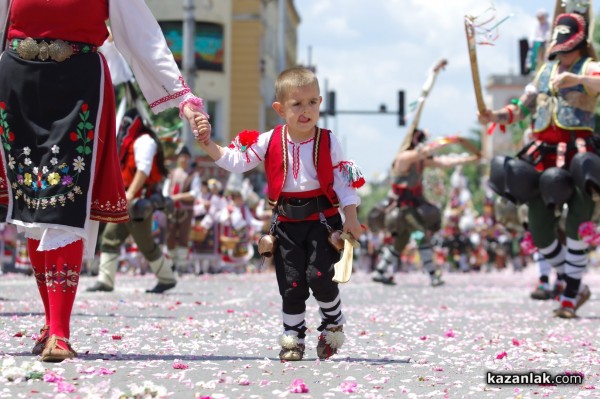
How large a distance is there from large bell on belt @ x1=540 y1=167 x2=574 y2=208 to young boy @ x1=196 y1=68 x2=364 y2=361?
397 centimetres

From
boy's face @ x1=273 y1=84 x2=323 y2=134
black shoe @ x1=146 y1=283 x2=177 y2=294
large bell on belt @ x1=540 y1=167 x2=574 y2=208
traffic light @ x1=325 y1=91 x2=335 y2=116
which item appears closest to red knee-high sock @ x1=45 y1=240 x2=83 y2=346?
boy's face @ x1=273 y1=84 x2=323 y2=134

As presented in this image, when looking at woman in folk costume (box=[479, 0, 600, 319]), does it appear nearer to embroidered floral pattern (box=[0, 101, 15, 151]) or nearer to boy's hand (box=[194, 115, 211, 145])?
boy's hand (box=[194, 115, 211, 145])

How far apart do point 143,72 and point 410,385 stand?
7.26 ft

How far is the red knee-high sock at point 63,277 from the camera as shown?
20.2ft

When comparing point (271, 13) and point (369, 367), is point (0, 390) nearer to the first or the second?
point (369, 367)

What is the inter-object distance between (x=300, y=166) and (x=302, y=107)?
317 mm

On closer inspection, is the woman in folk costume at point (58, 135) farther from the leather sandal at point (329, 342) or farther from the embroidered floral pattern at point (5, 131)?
the leather sandal at point (329, 342)

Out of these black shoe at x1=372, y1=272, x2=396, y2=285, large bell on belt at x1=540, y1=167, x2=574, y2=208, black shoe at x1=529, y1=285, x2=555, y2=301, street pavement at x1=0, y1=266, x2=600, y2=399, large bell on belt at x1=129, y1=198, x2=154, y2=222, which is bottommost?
black shoe at x1=372, y1=272, x2=396, y2=285

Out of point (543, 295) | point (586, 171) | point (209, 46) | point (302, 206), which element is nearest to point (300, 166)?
point (302, 206)

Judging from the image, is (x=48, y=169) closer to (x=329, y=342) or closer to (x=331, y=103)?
(x=329, y=342)

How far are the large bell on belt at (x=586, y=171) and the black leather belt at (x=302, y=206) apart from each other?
3998 mm

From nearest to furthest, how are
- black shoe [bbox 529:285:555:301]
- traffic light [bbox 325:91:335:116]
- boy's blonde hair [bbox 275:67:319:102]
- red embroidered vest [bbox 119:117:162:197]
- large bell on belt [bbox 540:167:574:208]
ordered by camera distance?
boy's blonde hair [bbox 275:67:319:102] < large bell on belt [bbox 540:167:574:208] < red embroidered vest [bbox 119:117:162:197] < black shoe [bbox 529:285:555:301] < traffic light [bbox 325:91:335:116]

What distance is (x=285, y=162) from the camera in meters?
6.65

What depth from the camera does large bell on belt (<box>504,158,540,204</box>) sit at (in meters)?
10.6
